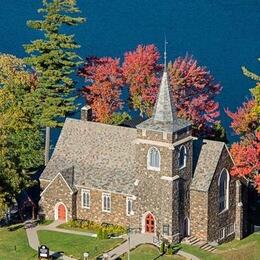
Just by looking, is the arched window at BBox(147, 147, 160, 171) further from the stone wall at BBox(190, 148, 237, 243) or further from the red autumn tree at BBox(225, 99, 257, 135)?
the red autumn tree at BBox(225, 99, 257, 135)

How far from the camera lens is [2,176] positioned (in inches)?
2589

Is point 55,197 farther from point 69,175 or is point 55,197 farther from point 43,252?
point 43,252

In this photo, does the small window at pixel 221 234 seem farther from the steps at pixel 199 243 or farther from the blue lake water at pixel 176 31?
the blue lake water at pixel 176 31

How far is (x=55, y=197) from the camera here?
6850cm

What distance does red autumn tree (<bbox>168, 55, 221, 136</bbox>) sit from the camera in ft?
271

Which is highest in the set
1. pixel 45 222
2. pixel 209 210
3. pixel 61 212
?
pixel 209 210

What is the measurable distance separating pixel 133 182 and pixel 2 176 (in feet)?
31.7

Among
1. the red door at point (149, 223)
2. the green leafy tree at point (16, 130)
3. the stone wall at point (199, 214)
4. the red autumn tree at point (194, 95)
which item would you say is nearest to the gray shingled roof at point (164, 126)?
the stone wall at point (199, 214)

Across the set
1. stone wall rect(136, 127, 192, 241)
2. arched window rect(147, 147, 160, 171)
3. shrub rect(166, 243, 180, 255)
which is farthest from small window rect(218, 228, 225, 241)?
arched window rect(147, 147, 160, 171)

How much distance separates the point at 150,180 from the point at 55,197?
870cm

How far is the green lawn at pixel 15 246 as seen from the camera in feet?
200

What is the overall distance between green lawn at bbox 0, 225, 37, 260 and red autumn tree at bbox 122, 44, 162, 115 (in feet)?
75.8

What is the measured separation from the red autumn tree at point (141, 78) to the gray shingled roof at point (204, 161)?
61.9 ft

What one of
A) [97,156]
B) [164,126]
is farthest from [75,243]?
[164,126]
